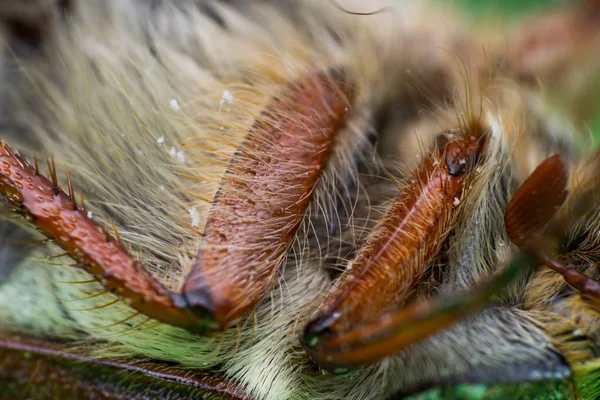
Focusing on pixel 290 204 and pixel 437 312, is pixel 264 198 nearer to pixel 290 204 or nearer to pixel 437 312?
pixel 290 204

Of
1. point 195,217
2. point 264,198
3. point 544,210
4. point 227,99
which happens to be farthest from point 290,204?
point 544,210

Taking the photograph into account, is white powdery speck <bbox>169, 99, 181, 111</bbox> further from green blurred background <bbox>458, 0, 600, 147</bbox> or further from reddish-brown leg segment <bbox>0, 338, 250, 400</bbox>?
green blurred background <bbox>458, 0, 600, 147</bbox>

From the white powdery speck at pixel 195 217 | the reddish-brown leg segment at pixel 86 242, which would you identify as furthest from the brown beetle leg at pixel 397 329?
the white powdery speck at pixel 195 217

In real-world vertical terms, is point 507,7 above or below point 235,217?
above

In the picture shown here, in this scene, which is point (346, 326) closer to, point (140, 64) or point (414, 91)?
point (414, 91)

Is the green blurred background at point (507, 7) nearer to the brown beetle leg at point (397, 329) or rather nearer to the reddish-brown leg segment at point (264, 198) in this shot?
the reddish-brown leg segment at point (264, 198)

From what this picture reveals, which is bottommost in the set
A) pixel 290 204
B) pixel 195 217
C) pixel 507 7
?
pixel 195 217

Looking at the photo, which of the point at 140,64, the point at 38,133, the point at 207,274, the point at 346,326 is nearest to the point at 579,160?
the point at 346,326

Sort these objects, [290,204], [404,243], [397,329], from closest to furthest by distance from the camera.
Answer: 1. [397,329]
2. [404,243]
3. [290,204]
